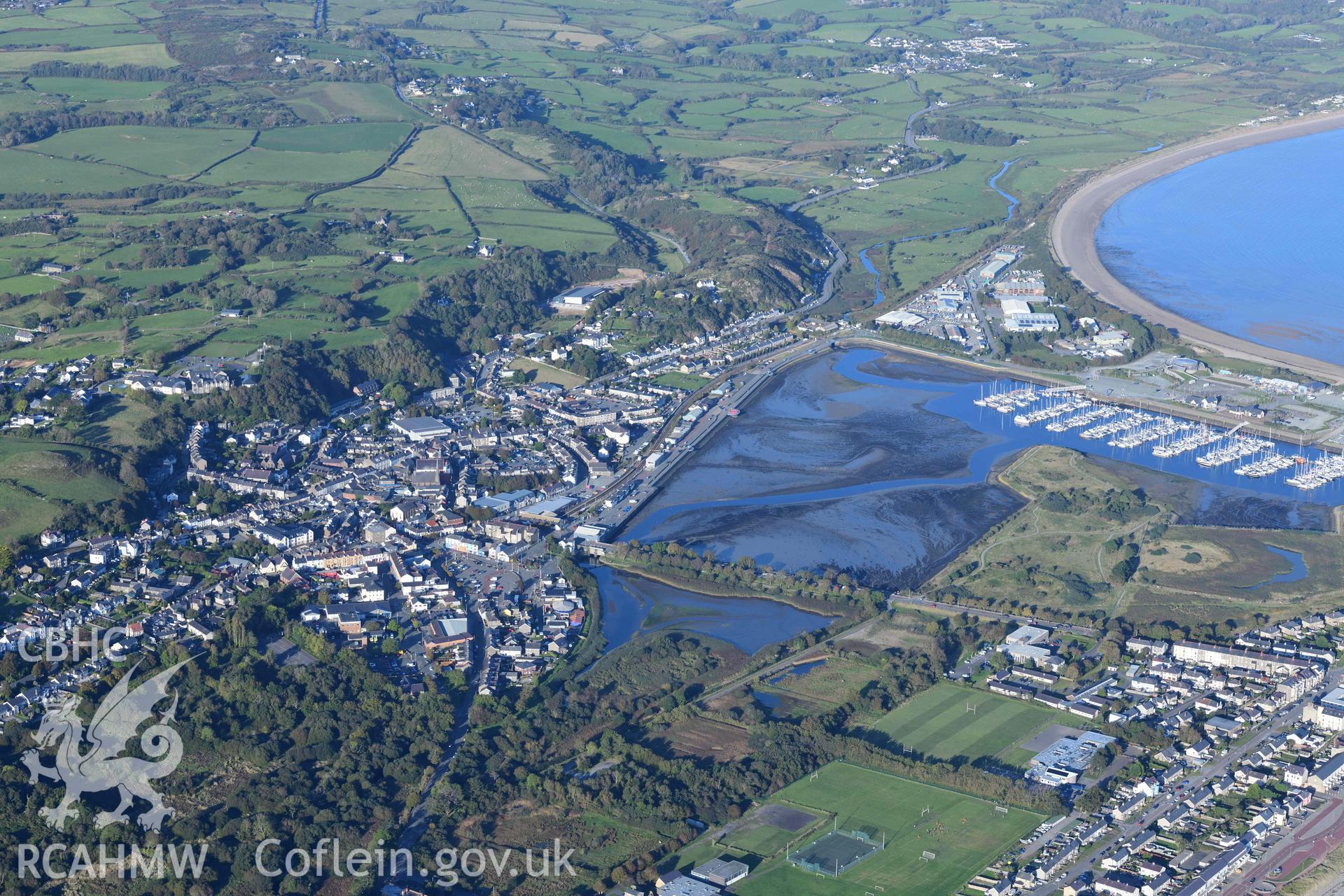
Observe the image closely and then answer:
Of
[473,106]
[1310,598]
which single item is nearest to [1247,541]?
[1310,598]

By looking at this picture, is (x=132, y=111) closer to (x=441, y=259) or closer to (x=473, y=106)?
(x=473, y=106)

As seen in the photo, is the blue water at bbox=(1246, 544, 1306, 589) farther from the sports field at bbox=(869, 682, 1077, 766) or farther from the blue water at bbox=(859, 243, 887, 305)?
the blue water at bbox=(859, 243, 887, 305)

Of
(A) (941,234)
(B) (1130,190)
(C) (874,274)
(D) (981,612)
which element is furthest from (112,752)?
(B) (1130,190)

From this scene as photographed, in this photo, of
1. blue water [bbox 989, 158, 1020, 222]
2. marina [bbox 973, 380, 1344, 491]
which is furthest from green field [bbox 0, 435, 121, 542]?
blue water [bbox 989, 158, 1020, 222]

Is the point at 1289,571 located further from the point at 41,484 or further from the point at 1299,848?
the point at 41,484

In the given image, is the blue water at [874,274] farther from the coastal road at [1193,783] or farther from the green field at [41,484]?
the coastal road at [1193,783]

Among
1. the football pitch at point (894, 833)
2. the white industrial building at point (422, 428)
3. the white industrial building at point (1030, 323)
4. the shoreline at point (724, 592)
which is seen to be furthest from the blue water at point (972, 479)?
the football pitch at point (894, 833)
